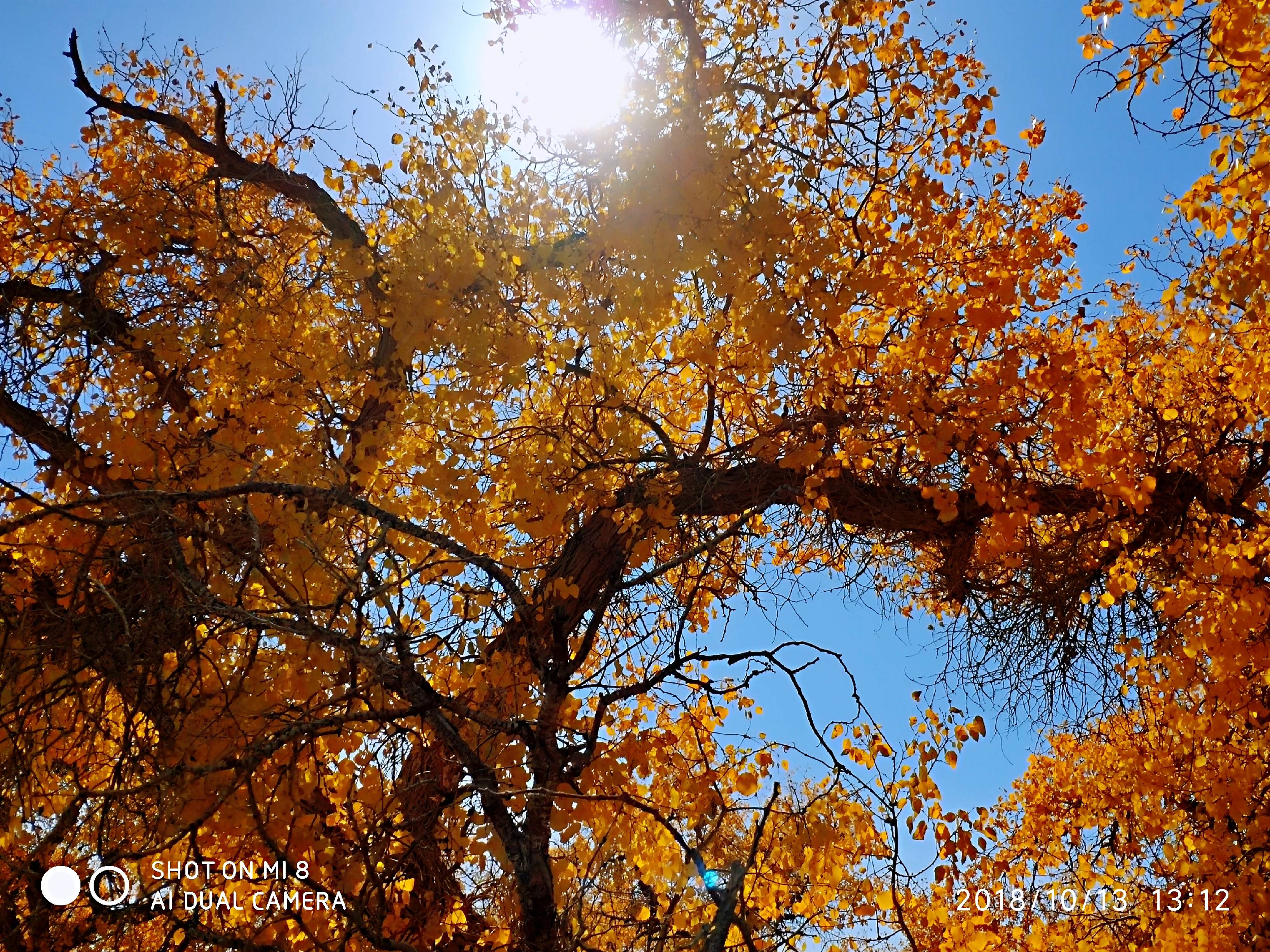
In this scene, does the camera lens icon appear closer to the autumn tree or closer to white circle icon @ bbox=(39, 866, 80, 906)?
white circle icon @ bbox=(39, 866, 80, 906)

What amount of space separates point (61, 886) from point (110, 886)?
27 cm

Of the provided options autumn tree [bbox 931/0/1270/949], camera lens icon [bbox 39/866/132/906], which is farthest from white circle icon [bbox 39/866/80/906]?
autumn tree [bbox 931/0/1270/949]

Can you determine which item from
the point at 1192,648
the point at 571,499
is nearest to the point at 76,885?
the point at 571,499

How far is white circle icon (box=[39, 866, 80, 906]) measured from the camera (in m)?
2.69

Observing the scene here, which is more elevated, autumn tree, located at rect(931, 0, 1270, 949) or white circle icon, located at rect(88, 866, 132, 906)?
autumn tree, located at rect(931, 0, 1270, 949)

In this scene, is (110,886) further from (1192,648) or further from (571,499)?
(1192,648)

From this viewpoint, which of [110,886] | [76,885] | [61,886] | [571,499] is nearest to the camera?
[61,886]

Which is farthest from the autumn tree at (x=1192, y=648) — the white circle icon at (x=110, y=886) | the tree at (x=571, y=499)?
the white circle icon at (x=110, y=886)

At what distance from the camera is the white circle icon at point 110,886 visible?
2.77 m

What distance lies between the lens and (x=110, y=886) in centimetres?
313

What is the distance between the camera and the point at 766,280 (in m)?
4.81

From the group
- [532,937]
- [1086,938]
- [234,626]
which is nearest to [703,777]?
[532,937]

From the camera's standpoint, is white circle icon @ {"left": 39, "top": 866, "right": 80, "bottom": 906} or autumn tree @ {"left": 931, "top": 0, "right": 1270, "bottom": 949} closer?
white circle icon @ {"left": 39, "top": 866, "right": 80, "bottom": 906}

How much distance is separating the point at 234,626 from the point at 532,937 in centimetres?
144
